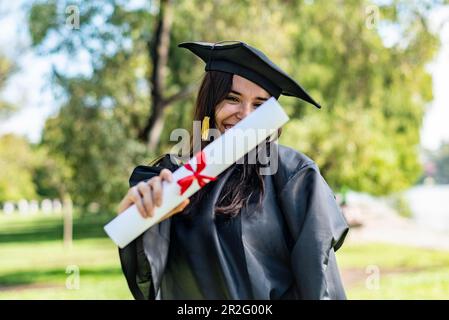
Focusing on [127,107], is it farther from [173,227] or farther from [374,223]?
[374,223]

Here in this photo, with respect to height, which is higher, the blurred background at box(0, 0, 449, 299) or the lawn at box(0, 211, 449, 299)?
the blurred background at box(0, 0, 449, 299)

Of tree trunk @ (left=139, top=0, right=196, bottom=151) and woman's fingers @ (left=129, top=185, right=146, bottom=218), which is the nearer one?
woman's fingers @ (left=129, top=185, right=146, bottom=218)

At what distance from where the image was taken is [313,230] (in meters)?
1.96

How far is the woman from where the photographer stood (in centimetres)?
197

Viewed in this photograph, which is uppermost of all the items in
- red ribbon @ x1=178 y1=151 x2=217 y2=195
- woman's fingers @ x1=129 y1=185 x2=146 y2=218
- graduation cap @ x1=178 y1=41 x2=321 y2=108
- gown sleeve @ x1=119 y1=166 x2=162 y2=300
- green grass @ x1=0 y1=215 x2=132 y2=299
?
graduation cap @ x1=178 y1=41 x2=321 y2=108

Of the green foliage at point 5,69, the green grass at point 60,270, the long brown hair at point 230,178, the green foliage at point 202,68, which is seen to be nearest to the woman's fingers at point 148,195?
the long brown hair at point 230,178

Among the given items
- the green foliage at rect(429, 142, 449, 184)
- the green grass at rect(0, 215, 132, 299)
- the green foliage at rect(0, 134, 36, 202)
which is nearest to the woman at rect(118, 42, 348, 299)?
the green grass at rect(0, 215, 132, 299)

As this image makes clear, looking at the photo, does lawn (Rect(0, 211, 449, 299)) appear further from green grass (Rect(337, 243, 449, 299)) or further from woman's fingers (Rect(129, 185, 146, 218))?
woman's fingers (Rect(129, 185, 146, 218))

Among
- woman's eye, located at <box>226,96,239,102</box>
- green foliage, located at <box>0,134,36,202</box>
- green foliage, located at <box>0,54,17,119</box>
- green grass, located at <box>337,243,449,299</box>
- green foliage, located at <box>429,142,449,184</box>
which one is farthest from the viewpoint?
green foliage, located at <box>429,142,449,184</box>

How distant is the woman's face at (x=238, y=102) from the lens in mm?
2158

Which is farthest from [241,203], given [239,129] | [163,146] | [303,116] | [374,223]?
[374,223]

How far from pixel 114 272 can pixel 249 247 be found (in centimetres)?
1300

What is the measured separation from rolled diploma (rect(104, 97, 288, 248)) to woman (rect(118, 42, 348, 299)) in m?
0.07

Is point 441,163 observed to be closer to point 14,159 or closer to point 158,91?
point 14,159
